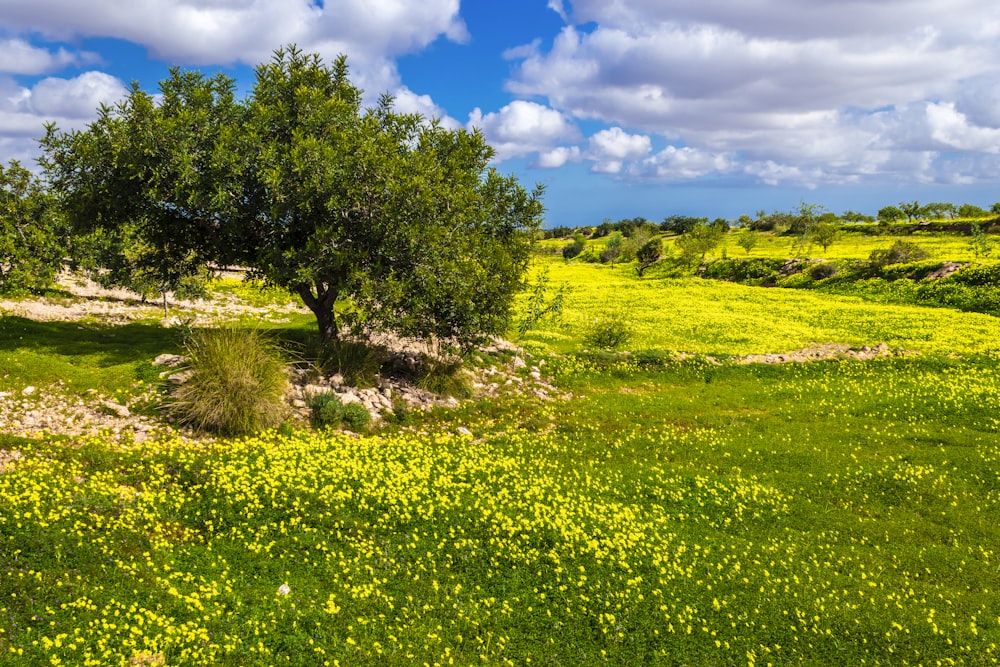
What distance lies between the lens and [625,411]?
71.3 ft

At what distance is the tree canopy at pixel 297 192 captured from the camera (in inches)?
696

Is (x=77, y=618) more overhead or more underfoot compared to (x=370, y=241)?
more underfoot

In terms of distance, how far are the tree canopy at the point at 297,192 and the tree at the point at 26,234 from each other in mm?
11816

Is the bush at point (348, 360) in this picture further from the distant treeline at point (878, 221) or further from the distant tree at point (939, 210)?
the distant tree at point (939, 210)

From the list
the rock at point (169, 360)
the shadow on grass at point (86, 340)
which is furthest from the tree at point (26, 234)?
the rock at point (169, 360)

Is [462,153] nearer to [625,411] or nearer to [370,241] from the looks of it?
[370,241]

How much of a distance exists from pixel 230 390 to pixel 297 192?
6136 millimetres

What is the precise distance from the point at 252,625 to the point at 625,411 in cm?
1548

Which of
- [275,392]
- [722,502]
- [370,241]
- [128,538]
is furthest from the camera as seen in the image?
[370,241]

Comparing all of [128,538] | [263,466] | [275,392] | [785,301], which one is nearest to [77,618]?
[128,538]

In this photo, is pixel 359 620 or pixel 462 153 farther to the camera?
pixel 462 153

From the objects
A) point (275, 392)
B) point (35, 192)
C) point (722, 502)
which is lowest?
point (722, 502)

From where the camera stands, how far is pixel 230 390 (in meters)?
16.4

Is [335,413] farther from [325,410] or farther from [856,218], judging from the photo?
[856,218]
